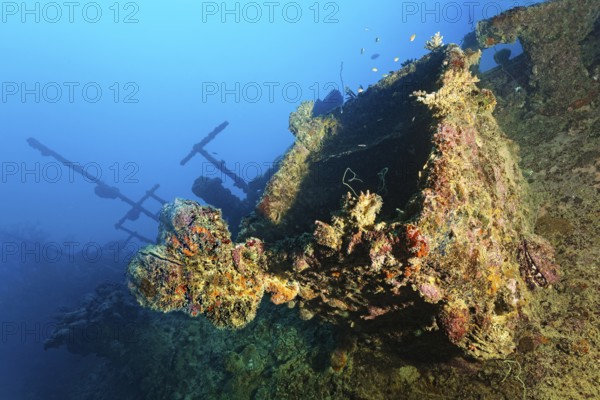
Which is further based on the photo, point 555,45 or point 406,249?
point 555,45

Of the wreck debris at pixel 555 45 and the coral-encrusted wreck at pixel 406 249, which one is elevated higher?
the wreck debris at pixel 555 45

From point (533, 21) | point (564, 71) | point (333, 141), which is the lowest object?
point (333, 141)

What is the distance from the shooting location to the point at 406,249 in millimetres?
2883

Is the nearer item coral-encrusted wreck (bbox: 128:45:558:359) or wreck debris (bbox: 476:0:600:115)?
coral-encrusted wreck (bbox: 128:45:558:359)

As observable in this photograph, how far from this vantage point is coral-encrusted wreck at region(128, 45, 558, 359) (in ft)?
10.1

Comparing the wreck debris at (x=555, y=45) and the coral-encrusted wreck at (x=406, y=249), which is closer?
the coral-encrusted wreck at (x=406, y=249)

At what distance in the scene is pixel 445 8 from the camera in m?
154

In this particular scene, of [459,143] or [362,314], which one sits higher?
[459,143]

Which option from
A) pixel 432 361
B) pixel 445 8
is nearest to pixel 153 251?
pixel 432 361

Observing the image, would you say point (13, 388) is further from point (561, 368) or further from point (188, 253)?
point (561, 368)

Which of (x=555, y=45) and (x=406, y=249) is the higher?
(x=555, y=45)

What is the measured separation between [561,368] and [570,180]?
101 inches

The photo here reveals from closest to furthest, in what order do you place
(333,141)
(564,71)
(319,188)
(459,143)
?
(459,143) → (564,71) → (319,188) → (333,141)

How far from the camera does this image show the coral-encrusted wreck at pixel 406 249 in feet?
10.1
